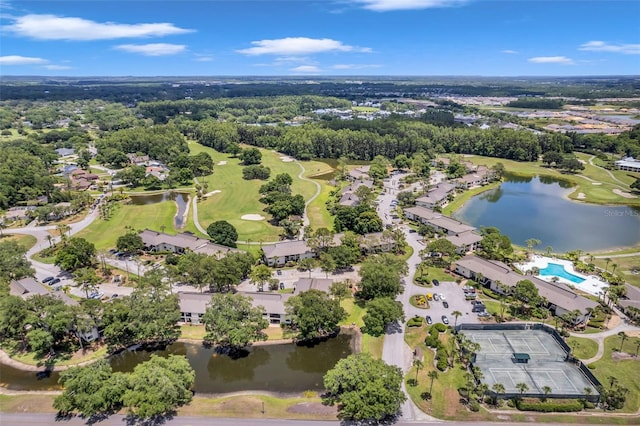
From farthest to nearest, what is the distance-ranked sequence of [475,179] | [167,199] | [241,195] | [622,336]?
[475,179] → [241,195] → [167,199] → [622,336]

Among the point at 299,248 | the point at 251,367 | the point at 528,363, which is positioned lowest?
the point at 251,367

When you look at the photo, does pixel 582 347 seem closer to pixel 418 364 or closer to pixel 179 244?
pixel 418 364

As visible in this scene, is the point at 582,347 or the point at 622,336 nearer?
the point at 582,347

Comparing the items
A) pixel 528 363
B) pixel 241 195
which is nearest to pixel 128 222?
pixel 241 195

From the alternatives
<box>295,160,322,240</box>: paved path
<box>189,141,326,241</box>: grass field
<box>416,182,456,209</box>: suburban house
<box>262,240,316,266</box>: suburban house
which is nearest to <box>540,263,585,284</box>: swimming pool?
<box>416,182,456,209</box>: suburban house

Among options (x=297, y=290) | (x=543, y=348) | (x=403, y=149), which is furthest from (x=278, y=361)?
(x=403, y=149)

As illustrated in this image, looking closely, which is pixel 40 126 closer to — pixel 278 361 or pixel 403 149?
pixel 403 149

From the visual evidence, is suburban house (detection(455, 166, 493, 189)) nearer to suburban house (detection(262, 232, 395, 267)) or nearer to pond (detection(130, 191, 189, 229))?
suburban house (detection(262, 232, 395, 267))
